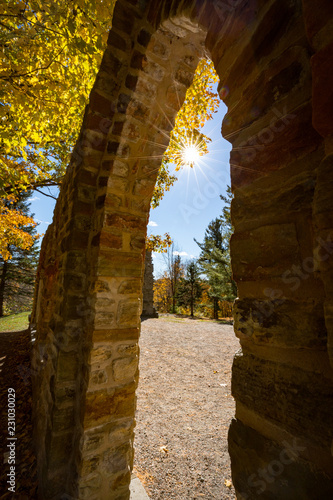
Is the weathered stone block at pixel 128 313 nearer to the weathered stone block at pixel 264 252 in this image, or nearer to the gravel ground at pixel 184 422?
the weathered stone block at pixel 264 252

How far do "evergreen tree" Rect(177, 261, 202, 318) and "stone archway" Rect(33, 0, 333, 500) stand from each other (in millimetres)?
15059

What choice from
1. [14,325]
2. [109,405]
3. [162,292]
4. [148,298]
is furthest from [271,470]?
[162,292]

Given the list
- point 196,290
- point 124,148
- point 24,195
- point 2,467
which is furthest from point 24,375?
point 24,195

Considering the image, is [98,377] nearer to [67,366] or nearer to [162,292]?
[67,366]

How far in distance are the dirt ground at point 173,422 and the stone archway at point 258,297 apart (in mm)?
697

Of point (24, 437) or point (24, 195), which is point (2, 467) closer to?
point (24, 437)

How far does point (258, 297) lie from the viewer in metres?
0.81

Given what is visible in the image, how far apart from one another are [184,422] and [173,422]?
170 mm

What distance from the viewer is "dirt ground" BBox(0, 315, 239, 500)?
2.45 meters

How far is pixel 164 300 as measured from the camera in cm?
2550

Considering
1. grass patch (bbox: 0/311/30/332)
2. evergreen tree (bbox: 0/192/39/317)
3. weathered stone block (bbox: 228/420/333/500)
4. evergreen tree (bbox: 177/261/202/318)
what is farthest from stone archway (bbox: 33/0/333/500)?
evergreen tree (bbox: 0/192/39/317)

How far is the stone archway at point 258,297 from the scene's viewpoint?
62cm

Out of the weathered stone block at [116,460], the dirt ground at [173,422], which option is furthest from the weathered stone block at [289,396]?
the dirt ground at [173,422]

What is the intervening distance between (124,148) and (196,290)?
673 inches
